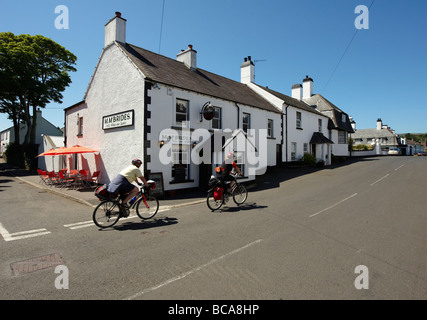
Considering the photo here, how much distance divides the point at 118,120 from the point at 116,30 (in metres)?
5.56

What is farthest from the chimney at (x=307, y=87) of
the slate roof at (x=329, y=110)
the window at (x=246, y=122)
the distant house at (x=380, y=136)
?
the distant house at (x=380, y=136)

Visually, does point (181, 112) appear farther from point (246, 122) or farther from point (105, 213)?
point (105, 213)

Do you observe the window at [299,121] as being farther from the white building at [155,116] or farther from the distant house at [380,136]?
the distant house at [380,136]

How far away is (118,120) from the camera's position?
42.3 ft

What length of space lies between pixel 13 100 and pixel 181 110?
29702 mm

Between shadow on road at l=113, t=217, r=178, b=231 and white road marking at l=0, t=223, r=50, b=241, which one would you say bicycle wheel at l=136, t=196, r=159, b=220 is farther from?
white road marking at l=0, t=223, r=50, b=241

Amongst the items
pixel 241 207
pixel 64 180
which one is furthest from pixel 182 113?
pixel 64 180

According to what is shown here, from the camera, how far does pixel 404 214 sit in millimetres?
7621

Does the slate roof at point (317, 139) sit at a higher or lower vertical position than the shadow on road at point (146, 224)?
higher

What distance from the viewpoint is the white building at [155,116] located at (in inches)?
460

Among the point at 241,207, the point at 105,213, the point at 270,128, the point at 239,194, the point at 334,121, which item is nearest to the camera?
the point at 105,213

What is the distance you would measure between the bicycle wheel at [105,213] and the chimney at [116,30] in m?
11.1

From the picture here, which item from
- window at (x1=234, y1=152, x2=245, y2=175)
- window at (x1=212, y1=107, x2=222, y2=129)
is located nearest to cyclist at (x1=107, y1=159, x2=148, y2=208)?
window at (x1=212, y1=107, x2=222, y2=129)

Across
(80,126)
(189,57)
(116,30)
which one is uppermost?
(116,30)
